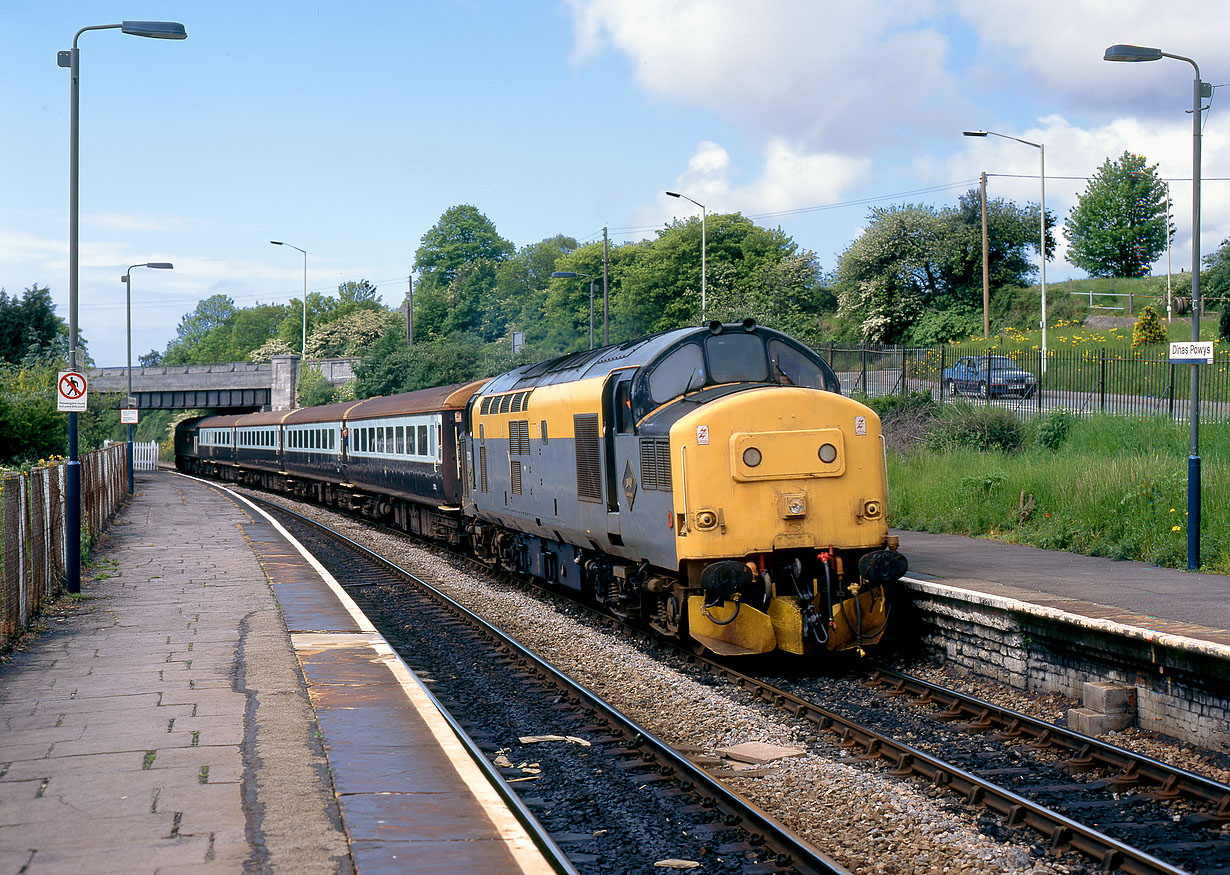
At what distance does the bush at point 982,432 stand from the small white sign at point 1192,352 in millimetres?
8652

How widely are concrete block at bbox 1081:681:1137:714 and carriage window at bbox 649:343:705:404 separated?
4.37 metres

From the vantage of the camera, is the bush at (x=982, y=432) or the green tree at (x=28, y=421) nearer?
the bush at (x=982, y=432)

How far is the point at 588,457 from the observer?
12.0m

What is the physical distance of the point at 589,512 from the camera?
12.2 meters

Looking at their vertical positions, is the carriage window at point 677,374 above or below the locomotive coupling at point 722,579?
above

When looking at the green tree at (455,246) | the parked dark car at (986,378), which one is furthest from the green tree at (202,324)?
the parked dark car at (986,378)

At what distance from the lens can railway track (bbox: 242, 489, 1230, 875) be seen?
5875mm

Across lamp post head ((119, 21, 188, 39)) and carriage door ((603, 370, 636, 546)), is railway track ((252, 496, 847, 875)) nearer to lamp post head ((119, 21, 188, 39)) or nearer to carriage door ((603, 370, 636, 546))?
carriage door ((603, 370, 636, 546))

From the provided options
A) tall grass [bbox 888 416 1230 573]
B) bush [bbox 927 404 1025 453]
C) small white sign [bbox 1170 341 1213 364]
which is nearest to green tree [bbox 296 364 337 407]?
bush [bbox 927 404 1025 453]

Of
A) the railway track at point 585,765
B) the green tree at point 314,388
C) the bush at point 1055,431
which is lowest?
the railway track at point 585,765

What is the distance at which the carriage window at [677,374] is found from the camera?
10.8 metres

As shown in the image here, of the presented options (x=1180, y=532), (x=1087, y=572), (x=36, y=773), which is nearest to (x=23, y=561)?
(x=36, y=773)

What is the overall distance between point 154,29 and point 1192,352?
46.2 feet

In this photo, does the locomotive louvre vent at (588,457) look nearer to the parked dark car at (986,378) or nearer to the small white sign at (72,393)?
the small white sign at (72,393)
